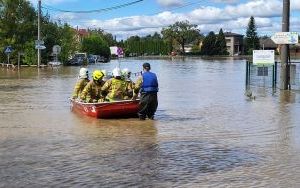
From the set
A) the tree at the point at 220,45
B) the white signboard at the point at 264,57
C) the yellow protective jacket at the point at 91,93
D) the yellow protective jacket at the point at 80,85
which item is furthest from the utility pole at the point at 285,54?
the tree at the point at 220,45

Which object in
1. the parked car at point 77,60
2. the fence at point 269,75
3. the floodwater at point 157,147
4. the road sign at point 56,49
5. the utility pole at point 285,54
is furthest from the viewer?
the parked car at point 77,60

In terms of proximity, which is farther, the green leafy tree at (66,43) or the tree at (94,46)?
the tree at (94,46)

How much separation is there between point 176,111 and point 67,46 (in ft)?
203

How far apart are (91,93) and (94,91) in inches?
4.6

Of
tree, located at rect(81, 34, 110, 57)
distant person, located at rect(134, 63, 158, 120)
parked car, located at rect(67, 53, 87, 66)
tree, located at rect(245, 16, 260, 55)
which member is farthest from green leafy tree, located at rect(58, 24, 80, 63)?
tree, located at rect(245, 16, 260, 55)

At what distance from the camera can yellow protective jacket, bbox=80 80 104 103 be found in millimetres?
17797

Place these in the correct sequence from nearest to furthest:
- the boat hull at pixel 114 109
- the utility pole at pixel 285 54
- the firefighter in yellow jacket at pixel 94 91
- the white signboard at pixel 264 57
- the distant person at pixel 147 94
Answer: the distant person at pixel 147 94 → the boat hull at pixel 114 109 → the firefighter in yellow jacket at pixel 94 91 → the utility pole at pixel 285 54 → the white signboard at pixel 264 57

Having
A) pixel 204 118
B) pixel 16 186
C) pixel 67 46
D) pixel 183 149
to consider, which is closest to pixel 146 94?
pixel 204 118

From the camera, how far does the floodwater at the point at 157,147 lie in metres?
9.12

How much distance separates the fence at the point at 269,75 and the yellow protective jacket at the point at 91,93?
13392 mm

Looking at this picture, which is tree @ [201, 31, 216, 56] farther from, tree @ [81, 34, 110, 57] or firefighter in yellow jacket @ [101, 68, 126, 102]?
firefighter in yellow jacket @ [101, 68, 126, 102]

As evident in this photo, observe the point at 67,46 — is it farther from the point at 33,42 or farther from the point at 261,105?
the point at 261,105

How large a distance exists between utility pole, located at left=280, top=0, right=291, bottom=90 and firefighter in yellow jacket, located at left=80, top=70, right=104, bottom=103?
1251 cm

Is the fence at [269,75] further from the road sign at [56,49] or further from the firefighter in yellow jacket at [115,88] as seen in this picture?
the road sign at [56,49]
